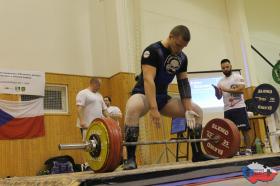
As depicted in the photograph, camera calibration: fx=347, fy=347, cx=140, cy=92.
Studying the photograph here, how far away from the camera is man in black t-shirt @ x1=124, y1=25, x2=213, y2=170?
91.2 inches

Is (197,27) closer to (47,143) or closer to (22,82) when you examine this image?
(22,82)

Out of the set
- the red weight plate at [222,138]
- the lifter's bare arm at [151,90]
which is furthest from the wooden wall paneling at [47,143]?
the lifter's bare arm at [151,90]

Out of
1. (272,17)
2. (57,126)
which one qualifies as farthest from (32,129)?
(272,17)

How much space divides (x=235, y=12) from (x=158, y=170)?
266 inches

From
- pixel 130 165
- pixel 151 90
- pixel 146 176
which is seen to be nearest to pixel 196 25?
pixel 151 90

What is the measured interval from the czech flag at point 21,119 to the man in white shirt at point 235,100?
9.06 feet

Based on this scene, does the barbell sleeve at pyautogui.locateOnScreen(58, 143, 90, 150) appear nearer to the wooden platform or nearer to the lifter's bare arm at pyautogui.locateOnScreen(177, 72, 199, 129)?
the wooden platform

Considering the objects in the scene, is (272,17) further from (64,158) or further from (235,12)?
(64,158)

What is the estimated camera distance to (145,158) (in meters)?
5.55

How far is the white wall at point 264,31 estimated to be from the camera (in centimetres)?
823

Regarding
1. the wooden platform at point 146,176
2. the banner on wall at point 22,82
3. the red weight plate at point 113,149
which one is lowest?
the wooden platform at point 146,176

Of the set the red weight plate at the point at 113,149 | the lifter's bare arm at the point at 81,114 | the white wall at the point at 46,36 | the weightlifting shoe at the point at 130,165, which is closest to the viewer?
the red weight plate at the point at 113,149

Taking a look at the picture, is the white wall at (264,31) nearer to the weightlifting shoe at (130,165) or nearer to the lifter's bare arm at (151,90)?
the lifter's bare arm at (151,90)

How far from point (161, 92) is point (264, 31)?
22.6 ft
